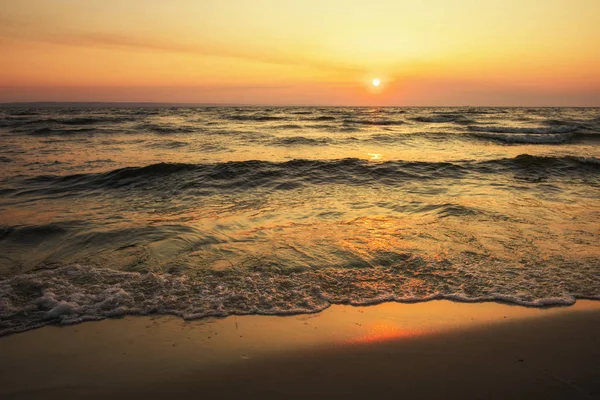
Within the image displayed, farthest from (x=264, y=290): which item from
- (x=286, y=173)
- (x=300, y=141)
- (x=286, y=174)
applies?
(x=300, y=141)

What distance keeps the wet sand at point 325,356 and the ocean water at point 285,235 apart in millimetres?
364

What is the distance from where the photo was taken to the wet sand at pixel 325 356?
2912mm

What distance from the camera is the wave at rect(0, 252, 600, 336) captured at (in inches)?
168

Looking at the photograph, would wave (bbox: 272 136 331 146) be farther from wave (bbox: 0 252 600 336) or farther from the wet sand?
the wet sand

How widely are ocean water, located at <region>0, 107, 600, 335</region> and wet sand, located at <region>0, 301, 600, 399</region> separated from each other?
364 mm

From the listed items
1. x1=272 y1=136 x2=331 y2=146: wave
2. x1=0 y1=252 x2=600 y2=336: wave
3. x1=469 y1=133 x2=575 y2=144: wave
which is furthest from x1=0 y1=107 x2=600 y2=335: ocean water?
x1=469 y1=133 x2=575 y2=144: wave

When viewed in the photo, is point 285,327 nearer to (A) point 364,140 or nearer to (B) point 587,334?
(B) point 587,334

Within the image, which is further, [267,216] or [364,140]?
[364,140]

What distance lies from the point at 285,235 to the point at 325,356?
11.8 feet

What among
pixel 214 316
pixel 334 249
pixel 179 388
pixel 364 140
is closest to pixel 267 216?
pixel 334 249

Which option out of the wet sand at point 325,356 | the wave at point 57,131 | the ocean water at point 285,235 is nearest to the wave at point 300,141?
the ocean water at point 285,235

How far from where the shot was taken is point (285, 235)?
22.4 ft

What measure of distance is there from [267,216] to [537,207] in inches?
240

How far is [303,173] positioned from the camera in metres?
12.9
